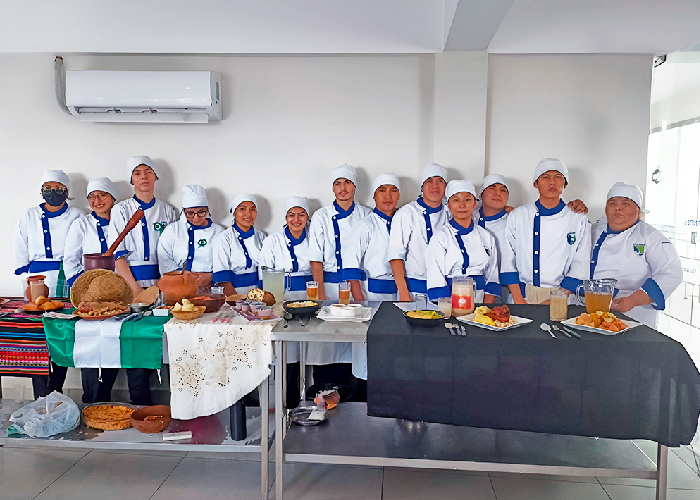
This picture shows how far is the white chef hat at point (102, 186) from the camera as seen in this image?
12.8 feet

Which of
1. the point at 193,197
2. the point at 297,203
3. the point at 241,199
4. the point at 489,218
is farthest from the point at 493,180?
the point at 193,197

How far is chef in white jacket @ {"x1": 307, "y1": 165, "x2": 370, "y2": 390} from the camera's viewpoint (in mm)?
3814

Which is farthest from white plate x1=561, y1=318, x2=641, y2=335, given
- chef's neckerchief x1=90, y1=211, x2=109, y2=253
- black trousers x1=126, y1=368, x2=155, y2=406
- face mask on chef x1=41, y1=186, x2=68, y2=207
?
face mask on chef x1=41, y1=186, x2=68, y2=207

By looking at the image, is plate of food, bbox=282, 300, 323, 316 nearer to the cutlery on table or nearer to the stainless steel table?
the stainless steel table

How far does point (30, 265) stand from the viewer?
397 cm

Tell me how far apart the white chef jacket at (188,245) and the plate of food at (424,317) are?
1787 mm

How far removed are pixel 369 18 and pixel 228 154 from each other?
4.61ft

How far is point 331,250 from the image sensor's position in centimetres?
385

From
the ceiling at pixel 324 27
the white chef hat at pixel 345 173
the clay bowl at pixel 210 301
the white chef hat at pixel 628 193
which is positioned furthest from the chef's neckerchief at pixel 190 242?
the white chef hat at pixel 628 193

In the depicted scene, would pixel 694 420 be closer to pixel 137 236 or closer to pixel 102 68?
pixel 137 236

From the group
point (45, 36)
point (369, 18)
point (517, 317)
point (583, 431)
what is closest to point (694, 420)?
point (583, 431)

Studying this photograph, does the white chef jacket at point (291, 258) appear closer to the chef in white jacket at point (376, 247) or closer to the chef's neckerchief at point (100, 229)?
the chef in white jacket at point (376, 247)

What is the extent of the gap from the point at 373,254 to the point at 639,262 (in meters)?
1.67

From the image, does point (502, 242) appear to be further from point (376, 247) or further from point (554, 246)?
point (376, 247)
